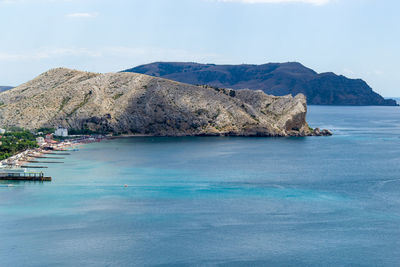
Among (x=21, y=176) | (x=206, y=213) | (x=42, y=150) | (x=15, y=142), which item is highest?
(x=15, y=142)

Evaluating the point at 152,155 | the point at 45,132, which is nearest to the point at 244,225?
the point at 152,155

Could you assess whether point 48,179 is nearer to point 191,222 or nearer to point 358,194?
point 191,222

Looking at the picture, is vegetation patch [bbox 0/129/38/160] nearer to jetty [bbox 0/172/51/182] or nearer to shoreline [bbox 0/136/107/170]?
shoreline [bbox 0/136/107/170]

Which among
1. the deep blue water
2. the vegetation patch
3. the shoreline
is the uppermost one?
the vegetation patch

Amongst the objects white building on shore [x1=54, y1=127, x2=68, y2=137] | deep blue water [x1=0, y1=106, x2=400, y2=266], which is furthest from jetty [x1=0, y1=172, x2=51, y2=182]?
white building on shore [x1=54, y1=127, x2=68, y2=137]

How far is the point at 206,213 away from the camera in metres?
85.1

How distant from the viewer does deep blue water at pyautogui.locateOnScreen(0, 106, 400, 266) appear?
6750cm

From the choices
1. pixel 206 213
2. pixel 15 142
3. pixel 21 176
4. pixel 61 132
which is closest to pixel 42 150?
pixel 15 142

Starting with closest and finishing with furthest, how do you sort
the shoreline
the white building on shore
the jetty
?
1. the jetty
2. the shoreline
3. the white building on shore

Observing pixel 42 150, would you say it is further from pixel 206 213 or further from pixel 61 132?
pixel 206 213

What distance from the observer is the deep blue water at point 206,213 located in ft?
221

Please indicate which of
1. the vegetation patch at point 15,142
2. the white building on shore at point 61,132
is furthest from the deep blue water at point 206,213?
the white building on shore at point 61,132

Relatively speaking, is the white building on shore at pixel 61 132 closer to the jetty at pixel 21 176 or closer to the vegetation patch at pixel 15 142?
the vegetation patch at pixel 15 142

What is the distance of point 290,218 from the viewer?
82.8m
